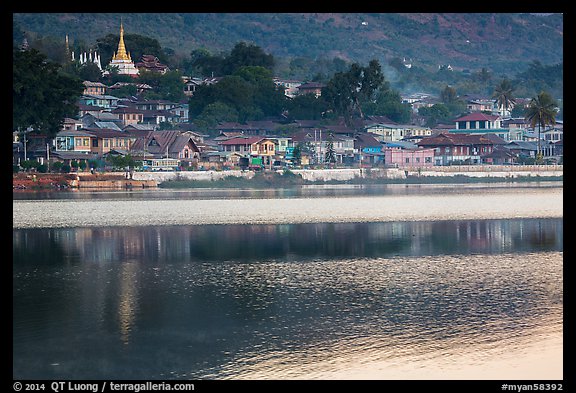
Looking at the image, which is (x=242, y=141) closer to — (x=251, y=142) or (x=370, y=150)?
(x=251, y=142)

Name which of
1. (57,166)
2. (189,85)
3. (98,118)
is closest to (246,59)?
(189,85)

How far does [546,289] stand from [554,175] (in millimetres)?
66768

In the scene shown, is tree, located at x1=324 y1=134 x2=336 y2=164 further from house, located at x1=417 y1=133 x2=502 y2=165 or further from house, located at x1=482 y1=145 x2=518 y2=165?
house, located at x1=482 y1=145 x2=518 y2=165

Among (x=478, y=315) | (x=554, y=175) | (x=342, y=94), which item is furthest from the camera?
(x=342, y=94)

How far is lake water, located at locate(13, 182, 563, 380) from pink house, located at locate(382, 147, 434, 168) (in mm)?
51628

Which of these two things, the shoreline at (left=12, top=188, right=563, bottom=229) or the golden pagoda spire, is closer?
the shoreline at (left=12, top=188, right=563, bottom=229)

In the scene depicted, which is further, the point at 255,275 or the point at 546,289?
the point at 255,275

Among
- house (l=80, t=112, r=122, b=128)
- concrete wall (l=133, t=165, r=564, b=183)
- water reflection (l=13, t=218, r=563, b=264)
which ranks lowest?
water reflection (l=13, t=218, r=563, b=264)

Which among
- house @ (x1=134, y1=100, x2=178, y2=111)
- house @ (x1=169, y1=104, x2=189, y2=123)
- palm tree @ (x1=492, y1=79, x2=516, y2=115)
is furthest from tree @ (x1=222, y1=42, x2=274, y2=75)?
palm tree @ (x1=492, y1=79, x2=516, y2=115)

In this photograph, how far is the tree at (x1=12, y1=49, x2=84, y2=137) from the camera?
67.4 metres

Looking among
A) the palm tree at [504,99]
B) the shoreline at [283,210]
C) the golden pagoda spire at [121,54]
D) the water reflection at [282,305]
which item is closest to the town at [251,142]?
the golden pagoda spire at [121,54]
